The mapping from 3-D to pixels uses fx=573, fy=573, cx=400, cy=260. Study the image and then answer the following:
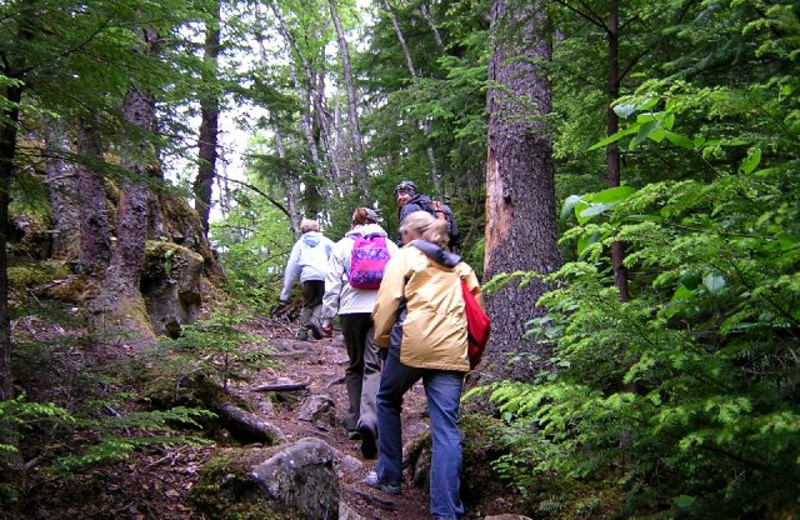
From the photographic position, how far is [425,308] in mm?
4184

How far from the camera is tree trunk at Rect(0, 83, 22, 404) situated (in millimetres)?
3494

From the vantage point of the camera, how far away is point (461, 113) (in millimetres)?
10578

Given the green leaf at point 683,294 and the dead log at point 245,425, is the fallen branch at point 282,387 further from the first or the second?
the green leaf at point 683,294

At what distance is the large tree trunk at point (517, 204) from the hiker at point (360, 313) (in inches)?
49.1

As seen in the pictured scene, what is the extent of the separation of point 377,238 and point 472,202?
6.98 meters

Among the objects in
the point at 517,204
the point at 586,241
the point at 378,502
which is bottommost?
the point at 378,502

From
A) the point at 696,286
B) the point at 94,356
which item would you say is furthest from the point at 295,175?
the point at 696,286

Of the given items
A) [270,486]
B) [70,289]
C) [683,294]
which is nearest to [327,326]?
[270,486]

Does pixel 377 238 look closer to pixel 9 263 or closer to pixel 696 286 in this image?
pixel 9 263

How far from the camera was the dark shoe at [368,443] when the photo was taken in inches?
227

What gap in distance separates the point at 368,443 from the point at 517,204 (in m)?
2.98

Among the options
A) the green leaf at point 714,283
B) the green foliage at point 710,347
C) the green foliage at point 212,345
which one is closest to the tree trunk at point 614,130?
the green foliage at point 710,347

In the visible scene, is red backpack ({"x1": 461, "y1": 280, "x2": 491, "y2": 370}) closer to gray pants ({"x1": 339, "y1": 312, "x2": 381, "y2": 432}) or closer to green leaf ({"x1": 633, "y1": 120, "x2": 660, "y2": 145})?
gray pants ({"x1": 339, "y1": 312, "x2": 381, "y2": 432})

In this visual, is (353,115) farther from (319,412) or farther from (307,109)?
(319,412)
